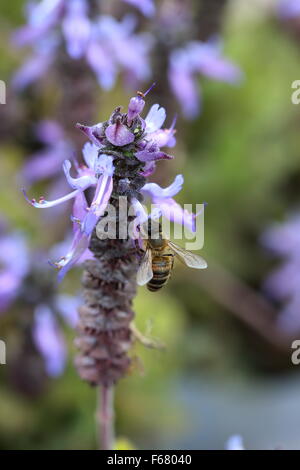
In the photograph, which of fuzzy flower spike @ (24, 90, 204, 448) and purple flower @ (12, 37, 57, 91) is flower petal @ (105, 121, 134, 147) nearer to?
fuzzy flower spike @ (24, 90, 204, 448)

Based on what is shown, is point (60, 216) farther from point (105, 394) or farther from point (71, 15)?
point (105, 394)

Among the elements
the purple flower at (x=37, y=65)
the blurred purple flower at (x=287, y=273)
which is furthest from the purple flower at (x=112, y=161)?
the blurred purple flower at (x=287, y=273)

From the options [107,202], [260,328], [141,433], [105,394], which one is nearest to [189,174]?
[260,328]

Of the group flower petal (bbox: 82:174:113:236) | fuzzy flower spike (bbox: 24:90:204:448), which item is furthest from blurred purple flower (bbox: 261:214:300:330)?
flower petal (bbox: 82:174:113:236)

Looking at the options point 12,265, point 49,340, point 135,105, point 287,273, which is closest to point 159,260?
point 135,105

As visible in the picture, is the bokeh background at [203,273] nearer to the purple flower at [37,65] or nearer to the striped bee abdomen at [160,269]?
the purple flower at [37,65]

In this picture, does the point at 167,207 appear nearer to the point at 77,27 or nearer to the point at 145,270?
the point at 145,270
